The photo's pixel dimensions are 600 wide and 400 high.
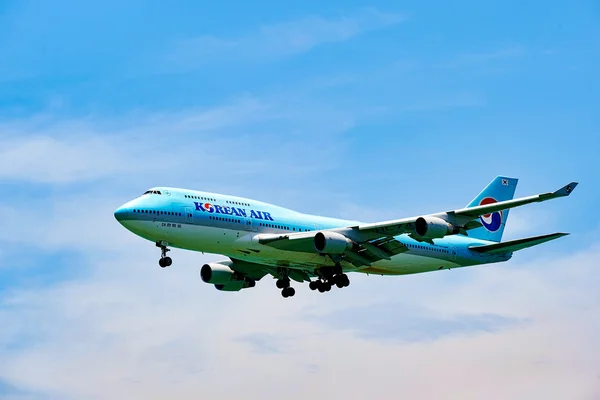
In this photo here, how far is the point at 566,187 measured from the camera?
2010 inches

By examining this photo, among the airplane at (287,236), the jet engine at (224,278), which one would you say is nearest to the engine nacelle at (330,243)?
the airplane at (287,236)

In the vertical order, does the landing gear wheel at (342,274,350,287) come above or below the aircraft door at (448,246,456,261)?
below

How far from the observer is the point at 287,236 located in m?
57.8

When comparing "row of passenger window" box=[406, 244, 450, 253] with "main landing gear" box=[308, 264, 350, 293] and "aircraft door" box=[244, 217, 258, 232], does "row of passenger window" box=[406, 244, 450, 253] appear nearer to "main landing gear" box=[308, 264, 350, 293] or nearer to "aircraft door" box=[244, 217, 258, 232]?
"main landing gear" box=[308, 264, 350, 293]

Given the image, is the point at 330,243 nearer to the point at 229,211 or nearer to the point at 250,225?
the point at 250,225

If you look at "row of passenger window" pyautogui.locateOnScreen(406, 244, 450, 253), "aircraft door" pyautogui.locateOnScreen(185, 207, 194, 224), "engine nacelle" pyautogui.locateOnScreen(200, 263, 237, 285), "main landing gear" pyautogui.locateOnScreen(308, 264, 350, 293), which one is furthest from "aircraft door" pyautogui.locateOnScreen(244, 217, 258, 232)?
"row of passenger window" pyautogui.locateOnScreen(406, 244, 450, 253)

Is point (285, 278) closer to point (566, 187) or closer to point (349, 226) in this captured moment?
point (349, 226)

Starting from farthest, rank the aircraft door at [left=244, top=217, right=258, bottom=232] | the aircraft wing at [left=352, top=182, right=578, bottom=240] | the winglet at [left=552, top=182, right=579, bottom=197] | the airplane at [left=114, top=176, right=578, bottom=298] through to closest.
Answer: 1. the aircraft door at [left=244, top=217, right=258, bottom=232]
2. the airplane at [left=114, top=176, right=578, bottom=298]
3. the aircraft wing at [left=352, top=182, right=578, bottom=240]
4. the winglet at [left=552, top=182, right=579, bottom=197]

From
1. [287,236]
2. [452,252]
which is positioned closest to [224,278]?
[287,236]

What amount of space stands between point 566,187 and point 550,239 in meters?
9.05

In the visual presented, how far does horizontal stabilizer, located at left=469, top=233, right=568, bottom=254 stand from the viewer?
59.5 meters

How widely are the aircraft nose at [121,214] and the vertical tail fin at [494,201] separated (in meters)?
27.3

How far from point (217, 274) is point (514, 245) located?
19908 mm

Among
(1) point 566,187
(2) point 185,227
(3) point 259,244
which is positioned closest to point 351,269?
(3) point 259,244
